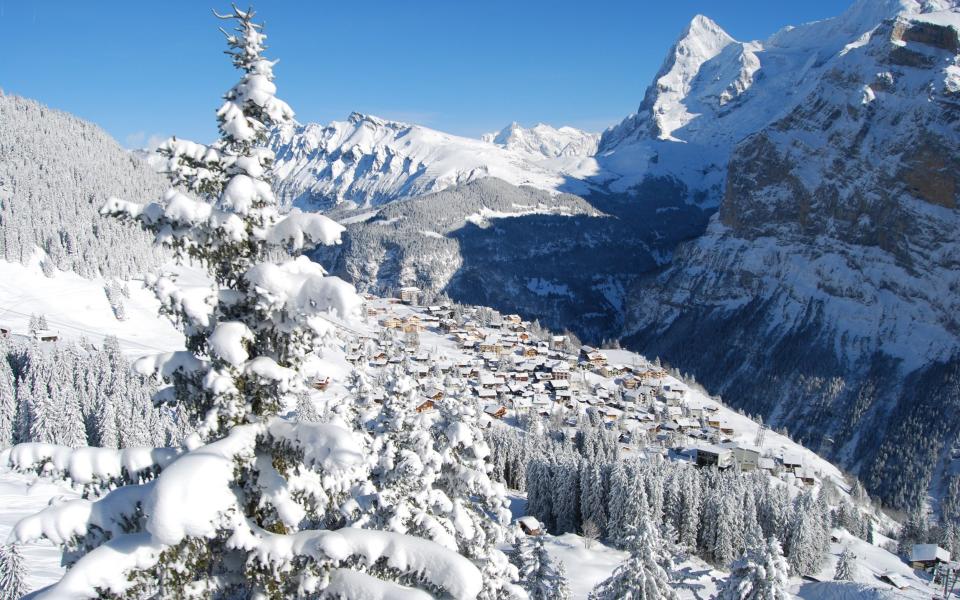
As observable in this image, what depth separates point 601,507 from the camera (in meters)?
65.9

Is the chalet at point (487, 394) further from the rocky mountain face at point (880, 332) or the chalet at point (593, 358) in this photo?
the rocky mountain face at point (880, 332)

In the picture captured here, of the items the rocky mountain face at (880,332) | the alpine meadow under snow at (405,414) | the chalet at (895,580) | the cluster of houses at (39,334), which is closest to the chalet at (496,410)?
the alpine meadow under snow at (405,414)

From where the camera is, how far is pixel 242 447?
7438 millimetres

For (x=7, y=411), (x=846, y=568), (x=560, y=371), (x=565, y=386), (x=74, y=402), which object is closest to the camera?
(x=7, y=411)

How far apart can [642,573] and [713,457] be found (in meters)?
71.2

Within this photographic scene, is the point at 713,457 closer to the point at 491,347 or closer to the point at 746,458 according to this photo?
the point at 746,458

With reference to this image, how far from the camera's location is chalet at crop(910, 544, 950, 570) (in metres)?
75.1

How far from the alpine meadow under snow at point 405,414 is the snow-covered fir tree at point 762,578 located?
0.29 feet

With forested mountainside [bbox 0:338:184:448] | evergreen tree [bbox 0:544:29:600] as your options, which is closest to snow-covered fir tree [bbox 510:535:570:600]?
evergreen tree [bbox 0:544:29:600]

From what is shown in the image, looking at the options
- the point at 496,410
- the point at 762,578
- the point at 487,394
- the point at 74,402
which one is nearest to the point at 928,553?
the point at 496,410

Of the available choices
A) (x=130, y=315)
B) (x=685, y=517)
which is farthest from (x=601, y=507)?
(x=130, y=315)

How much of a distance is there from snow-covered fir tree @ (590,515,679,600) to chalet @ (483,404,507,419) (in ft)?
262

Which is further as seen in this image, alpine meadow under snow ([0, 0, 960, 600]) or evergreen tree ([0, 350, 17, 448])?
evergreen tree ([0, 350, 17, 448])

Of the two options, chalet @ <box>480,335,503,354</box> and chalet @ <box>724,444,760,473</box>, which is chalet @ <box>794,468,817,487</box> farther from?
chalet @ <box>480,335,503,354</box>
